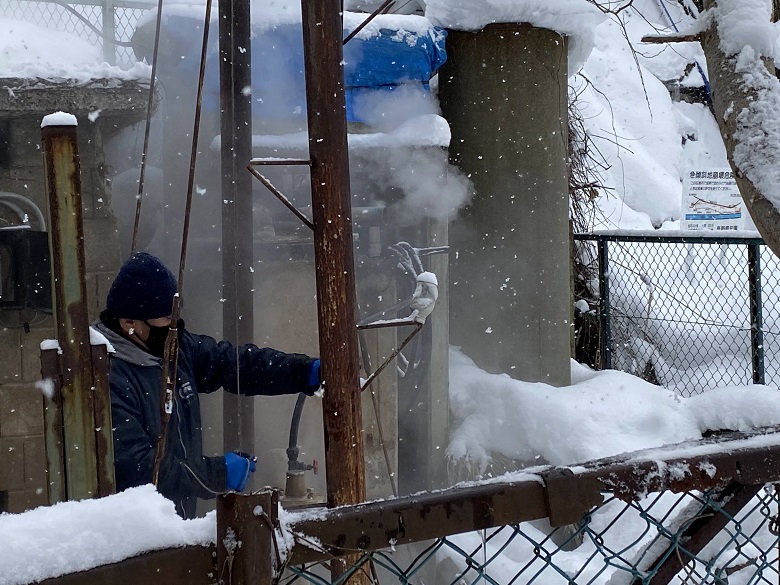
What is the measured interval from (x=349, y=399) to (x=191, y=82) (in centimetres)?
259

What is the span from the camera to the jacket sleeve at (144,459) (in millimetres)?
3121

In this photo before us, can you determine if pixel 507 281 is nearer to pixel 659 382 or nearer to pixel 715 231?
pixel 715 231

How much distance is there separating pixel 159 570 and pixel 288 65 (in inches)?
152

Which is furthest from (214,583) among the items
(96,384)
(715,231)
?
(715,231)

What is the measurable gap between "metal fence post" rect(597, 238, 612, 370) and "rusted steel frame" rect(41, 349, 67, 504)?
5927mm

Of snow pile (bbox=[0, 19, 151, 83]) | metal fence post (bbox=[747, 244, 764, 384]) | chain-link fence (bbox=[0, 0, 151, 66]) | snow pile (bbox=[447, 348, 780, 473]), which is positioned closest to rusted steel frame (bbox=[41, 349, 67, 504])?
snow pile (bbox=[0, 19, 151, 83])

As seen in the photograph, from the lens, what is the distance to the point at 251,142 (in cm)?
430

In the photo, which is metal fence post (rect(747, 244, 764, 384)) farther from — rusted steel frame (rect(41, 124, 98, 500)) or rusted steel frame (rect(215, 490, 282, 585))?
rusted steel frame (rect(215, 490, 282, 585))

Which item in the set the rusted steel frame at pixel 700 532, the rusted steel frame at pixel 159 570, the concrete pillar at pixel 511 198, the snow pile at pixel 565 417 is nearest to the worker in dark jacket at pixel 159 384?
the rusted steel frame at pixel 700 532

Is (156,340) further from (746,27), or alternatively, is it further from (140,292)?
(746,27)

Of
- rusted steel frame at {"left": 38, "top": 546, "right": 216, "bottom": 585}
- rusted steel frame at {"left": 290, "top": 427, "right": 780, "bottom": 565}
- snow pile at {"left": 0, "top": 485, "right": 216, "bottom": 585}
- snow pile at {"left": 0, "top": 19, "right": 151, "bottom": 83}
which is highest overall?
snow pile at {"left": 0, "top": 19, "right": 151, "bottom": 83}

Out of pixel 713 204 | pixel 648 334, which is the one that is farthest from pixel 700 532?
pixel 648 334

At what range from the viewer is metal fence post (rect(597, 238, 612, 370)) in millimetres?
7230

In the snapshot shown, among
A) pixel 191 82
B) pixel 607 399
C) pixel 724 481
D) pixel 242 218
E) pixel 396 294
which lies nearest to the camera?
pixel 724 481
